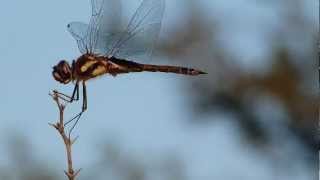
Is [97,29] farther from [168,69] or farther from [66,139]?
[66,139]

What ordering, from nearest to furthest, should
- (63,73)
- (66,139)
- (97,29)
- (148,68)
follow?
1. (66,139)
2. (63,73)
3. (97,29)
4. (148,68)

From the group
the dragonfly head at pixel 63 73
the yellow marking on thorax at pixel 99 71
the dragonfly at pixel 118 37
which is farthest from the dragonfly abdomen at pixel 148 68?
the dragonfly head at pixel 63 73

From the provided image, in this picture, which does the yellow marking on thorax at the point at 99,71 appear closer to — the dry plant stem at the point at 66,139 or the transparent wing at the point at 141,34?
the transparent wing at the point at 141,34

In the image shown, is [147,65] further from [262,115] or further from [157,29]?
[262,115]

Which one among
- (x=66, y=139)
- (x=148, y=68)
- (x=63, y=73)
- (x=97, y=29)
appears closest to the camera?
(x=66, y=139)

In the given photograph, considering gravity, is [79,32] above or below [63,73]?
above

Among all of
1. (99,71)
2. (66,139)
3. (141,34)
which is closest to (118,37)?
(141,34)

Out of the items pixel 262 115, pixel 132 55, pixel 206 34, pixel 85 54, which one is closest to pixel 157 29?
pixel 132 55

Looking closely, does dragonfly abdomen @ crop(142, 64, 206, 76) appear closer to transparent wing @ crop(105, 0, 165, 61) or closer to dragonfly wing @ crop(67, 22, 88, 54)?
transparent wing @ crop(105, 0, 165, 61)

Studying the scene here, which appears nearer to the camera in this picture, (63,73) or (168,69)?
(63,73)
